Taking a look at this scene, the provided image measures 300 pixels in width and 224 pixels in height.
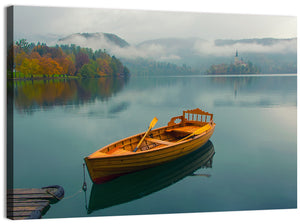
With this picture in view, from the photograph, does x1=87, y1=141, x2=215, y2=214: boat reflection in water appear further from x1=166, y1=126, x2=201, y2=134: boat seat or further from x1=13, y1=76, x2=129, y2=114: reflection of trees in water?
x1=13, y1=76, x2=129, y2=114: reflection of trees in water

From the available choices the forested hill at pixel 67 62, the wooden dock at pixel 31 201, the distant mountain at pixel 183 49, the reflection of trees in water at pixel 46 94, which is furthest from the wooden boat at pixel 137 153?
the reflection of trees in water at pixel 46 94

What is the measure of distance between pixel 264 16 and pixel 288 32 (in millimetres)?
921

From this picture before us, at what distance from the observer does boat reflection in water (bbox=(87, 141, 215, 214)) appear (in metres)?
4.73

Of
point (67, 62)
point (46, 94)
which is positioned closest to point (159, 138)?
point (67, 62)

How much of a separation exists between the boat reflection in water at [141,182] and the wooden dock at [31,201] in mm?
637

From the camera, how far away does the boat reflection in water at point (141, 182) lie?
186 inches

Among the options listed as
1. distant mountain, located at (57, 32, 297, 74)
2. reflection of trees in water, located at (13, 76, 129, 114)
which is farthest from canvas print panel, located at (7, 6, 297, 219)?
reflection of trees in water, located at (13, 76, 129, 114)

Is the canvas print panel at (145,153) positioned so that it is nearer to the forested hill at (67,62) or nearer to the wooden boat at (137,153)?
the wooden boat at (137,153)

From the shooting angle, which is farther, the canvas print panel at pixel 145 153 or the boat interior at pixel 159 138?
the boat interior at pixel 159 138

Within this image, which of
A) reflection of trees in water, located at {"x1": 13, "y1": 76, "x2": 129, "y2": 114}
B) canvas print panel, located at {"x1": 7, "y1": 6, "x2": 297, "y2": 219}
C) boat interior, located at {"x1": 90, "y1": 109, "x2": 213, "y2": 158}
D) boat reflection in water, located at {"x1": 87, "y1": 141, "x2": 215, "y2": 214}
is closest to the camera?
canvas print panel, located at {"x1": 7, "y1": 6, "x2": 297, "y2": 219}

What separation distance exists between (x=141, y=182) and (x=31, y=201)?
81.6 inches

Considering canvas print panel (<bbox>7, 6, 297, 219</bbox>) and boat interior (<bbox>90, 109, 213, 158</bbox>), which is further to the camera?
boat interior (<bbox>90, 109, 213, 158</bbox>)

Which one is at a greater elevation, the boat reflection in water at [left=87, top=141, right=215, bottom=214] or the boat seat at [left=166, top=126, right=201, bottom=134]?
the boat seat at [left=166, top=126, right=201, bottom=134]

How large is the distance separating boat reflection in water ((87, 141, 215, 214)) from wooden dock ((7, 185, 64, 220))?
64cm
